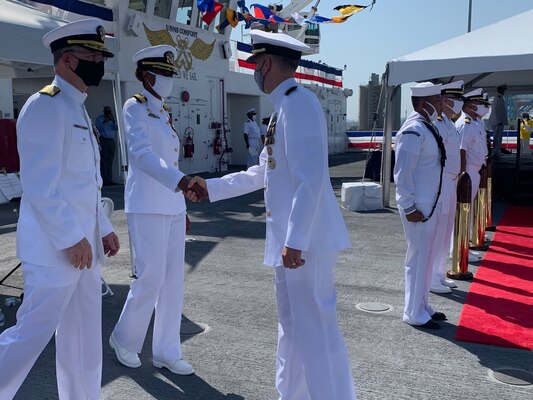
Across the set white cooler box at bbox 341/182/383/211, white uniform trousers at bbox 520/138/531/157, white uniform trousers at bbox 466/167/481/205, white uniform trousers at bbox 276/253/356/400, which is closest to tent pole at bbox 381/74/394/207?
white cooler box at bbox 341/182/383/211

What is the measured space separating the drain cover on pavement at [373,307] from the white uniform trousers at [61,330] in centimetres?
300

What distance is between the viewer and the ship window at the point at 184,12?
60.4 feet

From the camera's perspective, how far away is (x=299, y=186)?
2.77m

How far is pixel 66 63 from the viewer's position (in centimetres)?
294

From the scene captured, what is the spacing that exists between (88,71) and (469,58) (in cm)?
802

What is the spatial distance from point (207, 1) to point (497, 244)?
463 inches

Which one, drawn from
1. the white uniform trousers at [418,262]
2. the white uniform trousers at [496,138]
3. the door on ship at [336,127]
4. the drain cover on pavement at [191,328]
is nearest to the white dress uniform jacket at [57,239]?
the drain cover on pavement at [191,328]

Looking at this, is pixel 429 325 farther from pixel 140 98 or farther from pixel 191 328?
pixel 140 98

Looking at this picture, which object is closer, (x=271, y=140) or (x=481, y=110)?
(x=271, y=140)

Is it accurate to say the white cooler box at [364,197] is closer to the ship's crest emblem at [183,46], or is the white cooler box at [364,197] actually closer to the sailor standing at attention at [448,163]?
the sailor standing at attention at [448,163]

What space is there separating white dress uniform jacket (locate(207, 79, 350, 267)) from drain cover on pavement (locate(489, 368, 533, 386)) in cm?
182

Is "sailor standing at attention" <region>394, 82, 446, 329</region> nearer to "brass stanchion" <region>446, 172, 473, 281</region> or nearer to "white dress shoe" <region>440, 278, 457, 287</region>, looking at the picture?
"white dress shoe" <region>440, 278, 457, 287</region>

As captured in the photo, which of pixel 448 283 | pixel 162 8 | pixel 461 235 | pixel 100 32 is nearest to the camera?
pixel 100 32

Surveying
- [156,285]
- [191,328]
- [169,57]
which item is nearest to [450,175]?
[191,328]
